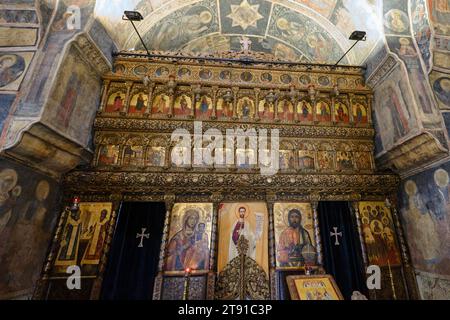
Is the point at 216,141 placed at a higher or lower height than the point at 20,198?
higher

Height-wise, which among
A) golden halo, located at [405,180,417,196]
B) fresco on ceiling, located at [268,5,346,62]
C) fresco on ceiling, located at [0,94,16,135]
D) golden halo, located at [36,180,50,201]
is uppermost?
fresco on ceiling, located at [268,5,346,62]

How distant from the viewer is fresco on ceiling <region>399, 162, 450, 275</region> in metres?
4.94

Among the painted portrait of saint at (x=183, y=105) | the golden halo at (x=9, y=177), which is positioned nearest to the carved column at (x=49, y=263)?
the golden halo at (x=9, y=177)

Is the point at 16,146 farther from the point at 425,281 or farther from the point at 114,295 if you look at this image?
the point at 425,281

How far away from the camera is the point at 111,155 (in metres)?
6.02

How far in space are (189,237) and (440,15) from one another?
8.92 metres

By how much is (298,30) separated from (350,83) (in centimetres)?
275

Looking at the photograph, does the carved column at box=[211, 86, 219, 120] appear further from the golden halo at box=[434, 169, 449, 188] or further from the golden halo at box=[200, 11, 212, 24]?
the golden halo at box=[434, 169, 449, 188]

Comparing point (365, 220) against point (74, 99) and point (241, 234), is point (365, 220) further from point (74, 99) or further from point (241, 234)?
point (74, 99)

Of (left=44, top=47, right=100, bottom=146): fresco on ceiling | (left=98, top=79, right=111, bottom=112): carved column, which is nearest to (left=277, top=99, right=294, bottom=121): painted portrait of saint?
(left=98, top=79, right=111, bottom=112): carved column

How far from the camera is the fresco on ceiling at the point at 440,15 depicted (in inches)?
230

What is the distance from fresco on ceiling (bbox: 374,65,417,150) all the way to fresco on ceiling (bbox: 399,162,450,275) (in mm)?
1149

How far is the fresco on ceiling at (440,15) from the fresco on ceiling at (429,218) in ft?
12.4

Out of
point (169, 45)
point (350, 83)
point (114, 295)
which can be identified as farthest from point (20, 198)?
point (350, 83)
